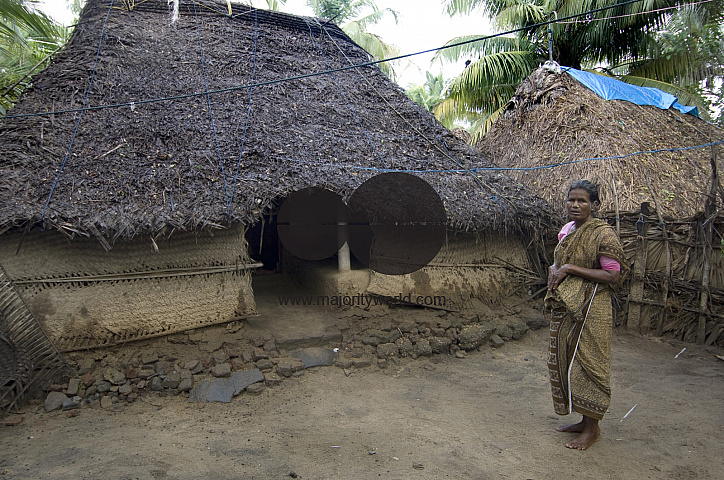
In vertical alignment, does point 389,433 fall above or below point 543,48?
below

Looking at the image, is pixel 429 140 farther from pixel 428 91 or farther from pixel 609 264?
pixel 428 91

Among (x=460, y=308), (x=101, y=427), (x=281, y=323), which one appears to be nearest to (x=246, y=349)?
(x=281, y=323)

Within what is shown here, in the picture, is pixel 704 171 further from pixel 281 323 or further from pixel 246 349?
pixel 246 349

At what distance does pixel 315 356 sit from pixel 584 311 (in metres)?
3.02

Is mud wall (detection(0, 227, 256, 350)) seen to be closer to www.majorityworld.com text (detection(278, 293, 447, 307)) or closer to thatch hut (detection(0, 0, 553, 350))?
thatch hut (detection(0, 0, 553, 350))

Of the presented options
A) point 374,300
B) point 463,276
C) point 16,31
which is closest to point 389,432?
point 374,300

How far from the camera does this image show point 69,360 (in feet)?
14.5

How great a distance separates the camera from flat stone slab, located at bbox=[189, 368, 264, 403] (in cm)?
426

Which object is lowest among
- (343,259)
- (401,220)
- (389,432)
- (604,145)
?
(389,432)

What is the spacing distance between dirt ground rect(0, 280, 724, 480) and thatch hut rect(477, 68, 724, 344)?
1.12 meters

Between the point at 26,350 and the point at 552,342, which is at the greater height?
the point at 552,342

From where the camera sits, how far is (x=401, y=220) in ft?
19.0

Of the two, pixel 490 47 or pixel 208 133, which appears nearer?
pixel 208 133

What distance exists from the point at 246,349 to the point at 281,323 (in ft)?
2.70
